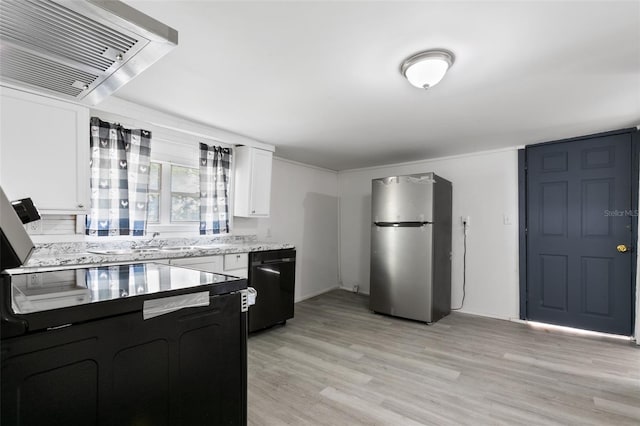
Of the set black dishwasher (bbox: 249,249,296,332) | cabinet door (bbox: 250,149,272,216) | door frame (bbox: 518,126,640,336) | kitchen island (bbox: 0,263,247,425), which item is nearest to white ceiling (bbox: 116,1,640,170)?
door frame (bbox: 518,126,640,336)

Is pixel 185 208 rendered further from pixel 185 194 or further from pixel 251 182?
pixel 251 182

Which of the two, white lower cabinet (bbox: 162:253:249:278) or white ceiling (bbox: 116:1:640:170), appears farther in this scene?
white lower cabinet (bbox: 162:253:249:278)

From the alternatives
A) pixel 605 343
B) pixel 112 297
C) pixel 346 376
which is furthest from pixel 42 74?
pixel 605 343

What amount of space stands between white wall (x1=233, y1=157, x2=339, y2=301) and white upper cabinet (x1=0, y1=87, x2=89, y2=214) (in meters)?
1.77

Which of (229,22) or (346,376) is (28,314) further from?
(346,376)

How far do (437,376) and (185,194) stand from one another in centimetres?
290

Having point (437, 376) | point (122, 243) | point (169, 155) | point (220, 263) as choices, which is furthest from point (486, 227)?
point (122, 243)

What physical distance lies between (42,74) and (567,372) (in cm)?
359

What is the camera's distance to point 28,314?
0.62 meters

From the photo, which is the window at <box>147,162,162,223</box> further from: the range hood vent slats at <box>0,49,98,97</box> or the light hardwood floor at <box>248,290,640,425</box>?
the range hood vent slats at <box>0,49,98,97</box>

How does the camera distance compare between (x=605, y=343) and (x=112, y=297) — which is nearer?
(x=112, y=297)

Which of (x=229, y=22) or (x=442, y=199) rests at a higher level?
(x=229, y=22)

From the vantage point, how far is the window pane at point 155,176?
9.73 ft

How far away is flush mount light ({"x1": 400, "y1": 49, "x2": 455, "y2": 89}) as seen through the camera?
169 centimetres
